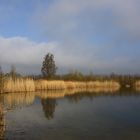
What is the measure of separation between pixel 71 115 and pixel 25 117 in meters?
2.25

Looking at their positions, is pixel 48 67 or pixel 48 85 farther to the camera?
pixel 48 67

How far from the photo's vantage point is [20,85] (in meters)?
31.2

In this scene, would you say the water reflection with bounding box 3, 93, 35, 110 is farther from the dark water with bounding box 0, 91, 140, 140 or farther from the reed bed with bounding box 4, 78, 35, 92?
the reed bed with bounding box 4, 78, 35, 92

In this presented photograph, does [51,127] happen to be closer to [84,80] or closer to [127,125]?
[127,125]

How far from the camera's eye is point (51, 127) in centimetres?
1250

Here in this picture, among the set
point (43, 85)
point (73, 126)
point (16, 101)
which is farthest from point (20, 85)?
point (73, 126)

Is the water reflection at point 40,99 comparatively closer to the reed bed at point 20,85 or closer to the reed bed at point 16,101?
the reed bed at point 16,101

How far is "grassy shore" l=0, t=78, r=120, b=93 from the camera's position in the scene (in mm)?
30377

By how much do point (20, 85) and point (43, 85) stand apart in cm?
438

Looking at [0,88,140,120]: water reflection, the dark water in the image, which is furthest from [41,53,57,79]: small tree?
the dark water

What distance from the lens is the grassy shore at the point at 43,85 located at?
30.4m

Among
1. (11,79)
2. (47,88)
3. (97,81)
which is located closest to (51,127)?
(11,79)

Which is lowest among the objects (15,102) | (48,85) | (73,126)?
(73,126)

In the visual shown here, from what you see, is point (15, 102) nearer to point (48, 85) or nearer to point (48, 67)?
point (48, 85)
